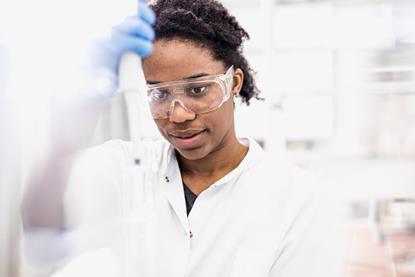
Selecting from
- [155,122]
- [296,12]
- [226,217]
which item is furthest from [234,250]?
[296,12]

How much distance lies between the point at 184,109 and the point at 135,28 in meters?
0.21

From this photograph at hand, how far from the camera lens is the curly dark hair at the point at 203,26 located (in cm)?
89

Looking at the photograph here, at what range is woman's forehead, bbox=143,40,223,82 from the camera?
87 cm

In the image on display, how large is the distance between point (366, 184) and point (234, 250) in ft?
5.35

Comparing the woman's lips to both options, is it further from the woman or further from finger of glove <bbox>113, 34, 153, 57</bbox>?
finger of glove <bbox>113, 34, 153, 57</bbox>

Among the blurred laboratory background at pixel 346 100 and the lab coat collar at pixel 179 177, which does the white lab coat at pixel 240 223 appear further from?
the blurred laboratory background at pixel 346 100

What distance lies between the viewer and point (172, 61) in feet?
2.84

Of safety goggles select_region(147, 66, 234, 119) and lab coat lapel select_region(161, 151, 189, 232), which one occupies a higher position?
safety goggles select_region(147, 66, 234, 119)

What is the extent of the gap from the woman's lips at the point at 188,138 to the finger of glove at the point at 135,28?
0.22 m

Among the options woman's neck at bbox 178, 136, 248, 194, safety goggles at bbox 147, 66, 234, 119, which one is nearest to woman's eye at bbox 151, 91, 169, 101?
safety goggles at bbox 147, 66, 234, 119

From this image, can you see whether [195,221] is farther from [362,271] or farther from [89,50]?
[362,271]

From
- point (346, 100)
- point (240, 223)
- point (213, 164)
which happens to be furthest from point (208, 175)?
point (346, 100)

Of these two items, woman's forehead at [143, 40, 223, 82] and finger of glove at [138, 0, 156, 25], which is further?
woman's forehead at [143, 40, 223, 82]

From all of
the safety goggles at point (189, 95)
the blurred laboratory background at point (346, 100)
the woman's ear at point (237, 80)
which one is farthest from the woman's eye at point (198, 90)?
the blurred laboratory background at point (346, 100)
